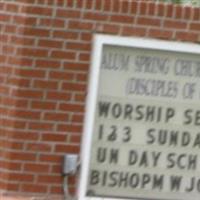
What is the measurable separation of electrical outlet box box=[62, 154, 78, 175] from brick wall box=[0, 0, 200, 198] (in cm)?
5

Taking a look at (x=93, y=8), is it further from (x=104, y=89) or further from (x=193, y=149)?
(x=193, y=149)

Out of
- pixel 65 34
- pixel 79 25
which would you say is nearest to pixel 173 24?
pixel 79 25

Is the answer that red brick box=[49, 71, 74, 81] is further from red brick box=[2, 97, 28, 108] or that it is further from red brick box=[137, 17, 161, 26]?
red brick box=[137, 17, 161, 26]

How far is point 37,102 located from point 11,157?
44 centimetres

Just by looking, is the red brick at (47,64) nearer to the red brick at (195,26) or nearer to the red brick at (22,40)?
the red brick at (22,40)

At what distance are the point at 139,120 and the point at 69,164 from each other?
63 cm

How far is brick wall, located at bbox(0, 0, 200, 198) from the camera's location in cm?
606

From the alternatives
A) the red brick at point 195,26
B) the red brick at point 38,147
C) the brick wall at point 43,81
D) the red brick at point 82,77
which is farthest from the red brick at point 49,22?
the red brick at point 195,26

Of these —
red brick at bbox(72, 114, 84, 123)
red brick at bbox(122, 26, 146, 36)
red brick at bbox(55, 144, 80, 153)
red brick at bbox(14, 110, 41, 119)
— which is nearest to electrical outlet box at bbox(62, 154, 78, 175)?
red brick at bbox(55, 144, 80, 153)

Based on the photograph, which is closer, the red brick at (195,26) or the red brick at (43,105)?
the red brick at (43,105)

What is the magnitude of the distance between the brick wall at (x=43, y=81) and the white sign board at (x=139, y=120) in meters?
0.12

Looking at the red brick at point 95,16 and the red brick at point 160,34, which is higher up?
the red brick at point 95,16

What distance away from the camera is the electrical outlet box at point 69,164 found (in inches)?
238

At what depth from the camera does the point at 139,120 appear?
6.19m
